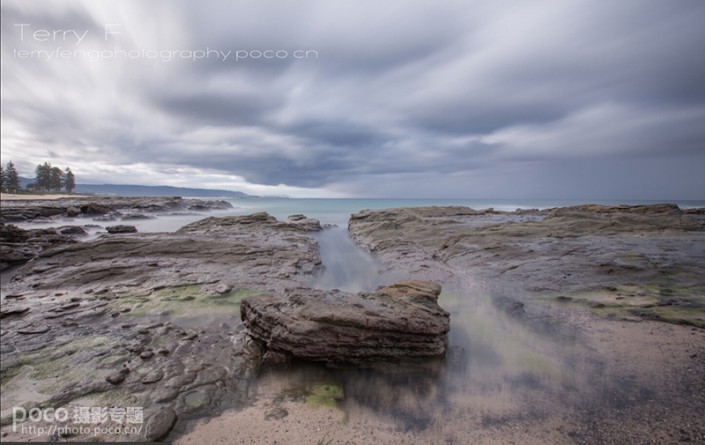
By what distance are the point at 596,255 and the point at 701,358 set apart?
23.2ft

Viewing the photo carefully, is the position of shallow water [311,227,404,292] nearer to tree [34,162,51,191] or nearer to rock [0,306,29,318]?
rock [0,306,29,318]

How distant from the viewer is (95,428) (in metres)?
3.56

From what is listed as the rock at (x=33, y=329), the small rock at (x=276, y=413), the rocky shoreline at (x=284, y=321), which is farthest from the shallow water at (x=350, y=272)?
the rock at (x=33, y=329)

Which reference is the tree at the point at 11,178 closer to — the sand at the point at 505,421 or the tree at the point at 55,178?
the tree at the point at 55,178

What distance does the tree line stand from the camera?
256 ft

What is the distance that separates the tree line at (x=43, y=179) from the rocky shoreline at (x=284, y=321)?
98743 mm

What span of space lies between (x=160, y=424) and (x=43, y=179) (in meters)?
124

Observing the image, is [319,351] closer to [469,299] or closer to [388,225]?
[469,299]

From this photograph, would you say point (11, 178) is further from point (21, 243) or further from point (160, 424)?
point (160, 424)

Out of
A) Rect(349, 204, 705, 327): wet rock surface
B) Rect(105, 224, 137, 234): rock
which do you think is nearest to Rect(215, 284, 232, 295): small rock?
Rect(349, 204, 705, 327): wet rock surface

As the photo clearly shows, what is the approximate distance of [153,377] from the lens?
4598 millimetres

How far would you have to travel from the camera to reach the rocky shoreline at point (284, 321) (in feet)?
13.5

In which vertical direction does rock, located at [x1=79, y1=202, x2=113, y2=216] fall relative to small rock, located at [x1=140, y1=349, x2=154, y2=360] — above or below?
above

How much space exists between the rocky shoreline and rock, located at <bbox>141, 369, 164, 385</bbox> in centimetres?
2
